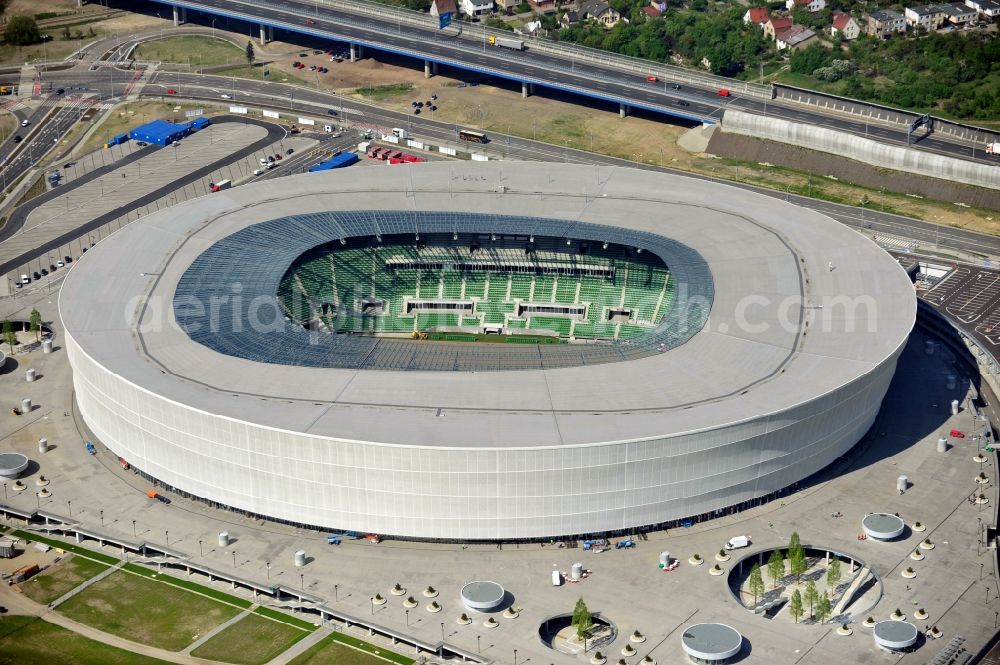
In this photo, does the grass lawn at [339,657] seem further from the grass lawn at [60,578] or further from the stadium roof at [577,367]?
the grass lawn at [60,578]

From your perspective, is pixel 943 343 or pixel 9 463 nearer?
pixel 9 463

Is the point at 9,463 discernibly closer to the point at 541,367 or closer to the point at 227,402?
the point at 227,402

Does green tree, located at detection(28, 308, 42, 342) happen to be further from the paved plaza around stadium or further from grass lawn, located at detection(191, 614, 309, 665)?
grass lawn, located at detection(191, 614, 309, 665)

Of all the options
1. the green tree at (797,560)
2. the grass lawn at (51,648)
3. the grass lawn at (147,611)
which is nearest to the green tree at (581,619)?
the green tree at (797,560)

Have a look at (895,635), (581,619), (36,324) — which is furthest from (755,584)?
(36,324)

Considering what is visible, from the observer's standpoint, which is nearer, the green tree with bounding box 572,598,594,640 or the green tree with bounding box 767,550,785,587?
the green tree with bounding box 572,598,594,640

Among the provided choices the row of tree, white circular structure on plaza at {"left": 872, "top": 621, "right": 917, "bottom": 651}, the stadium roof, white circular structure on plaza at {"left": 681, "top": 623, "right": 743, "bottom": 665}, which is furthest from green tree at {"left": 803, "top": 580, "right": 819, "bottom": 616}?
the stadium roof

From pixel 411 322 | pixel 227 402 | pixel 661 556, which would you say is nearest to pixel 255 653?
pixel 227 402
